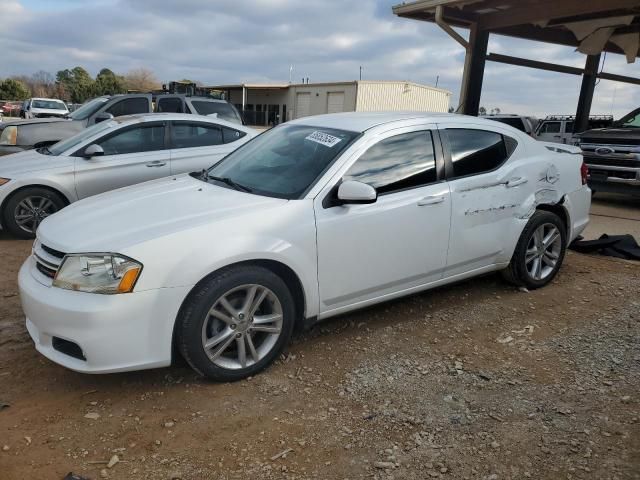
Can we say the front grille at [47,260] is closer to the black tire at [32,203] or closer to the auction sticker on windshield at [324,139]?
the auction sticker on windshield at [324,139]

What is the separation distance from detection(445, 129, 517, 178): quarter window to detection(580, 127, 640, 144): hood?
5870 millimetres

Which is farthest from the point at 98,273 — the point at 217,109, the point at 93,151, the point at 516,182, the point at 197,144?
the point at 217,109

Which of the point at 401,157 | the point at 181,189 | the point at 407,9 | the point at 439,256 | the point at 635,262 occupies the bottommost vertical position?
the point at 635,262

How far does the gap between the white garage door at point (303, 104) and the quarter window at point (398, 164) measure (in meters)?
34.3

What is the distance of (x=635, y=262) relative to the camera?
589 centimetres

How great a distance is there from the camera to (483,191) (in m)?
4.22

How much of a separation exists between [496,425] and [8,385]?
115 inches

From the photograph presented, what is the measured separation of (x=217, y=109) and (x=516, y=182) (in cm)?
739

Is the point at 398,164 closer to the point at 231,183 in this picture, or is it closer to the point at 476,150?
the point at 476,150

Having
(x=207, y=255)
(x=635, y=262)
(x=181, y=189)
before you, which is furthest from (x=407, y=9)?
(x=207, y=255)

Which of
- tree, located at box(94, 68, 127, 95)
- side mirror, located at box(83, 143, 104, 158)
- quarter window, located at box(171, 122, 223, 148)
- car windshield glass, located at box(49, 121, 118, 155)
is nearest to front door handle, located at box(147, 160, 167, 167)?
quarter window, located at box(171, 122, 223, 148)

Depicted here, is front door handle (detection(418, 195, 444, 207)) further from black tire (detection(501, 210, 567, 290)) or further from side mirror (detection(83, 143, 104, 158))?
side mirror (detection(83, 143, 104, 158))

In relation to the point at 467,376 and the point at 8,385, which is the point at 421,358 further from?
the point at 8,385

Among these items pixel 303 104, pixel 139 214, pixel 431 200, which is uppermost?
pixel 303 104
